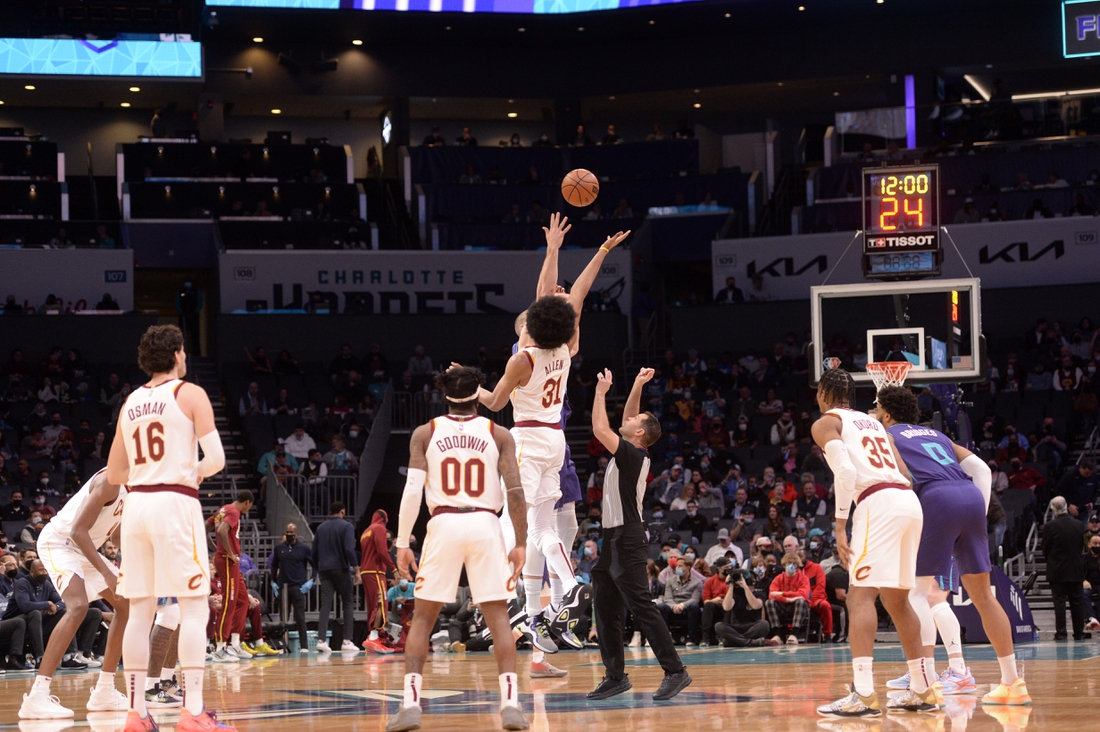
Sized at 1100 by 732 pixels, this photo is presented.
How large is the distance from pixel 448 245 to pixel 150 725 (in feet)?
86.1

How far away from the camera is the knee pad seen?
27.3ft

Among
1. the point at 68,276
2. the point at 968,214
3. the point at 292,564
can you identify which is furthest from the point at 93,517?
the point at 968,214

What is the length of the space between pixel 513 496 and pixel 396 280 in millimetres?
24749

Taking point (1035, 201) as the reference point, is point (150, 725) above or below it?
below

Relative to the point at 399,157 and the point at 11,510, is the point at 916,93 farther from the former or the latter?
the point at 11,510

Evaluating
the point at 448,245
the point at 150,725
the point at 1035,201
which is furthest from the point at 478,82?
the point at 150,725

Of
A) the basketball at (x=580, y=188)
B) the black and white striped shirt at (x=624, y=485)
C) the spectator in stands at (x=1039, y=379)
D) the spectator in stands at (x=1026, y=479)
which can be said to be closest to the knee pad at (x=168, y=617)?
the black and white striped shirt at (x=624, y=485)

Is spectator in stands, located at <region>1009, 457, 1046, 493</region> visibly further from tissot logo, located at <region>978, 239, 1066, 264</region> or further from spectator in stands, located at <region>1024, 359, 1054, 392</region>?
tissot logo, located at <region>978, 239, 1066, 264</region>

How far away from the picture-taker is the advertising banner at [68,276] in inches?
1161

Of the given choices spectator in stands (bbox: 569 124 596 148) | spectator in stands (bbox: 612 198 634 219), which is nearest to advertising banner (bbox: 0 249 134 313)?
spectator in stands (bbox: 612 198 634 219)

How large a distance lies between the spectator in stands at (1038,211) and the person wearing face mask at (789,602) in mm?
16341

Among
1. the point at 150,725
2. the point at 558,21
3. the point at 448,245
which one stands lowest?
the point at 150,725

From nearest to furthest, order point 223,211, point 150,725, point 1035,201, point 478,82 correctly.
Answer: point 150,725
point 1035,201
point 223,211
point 478,82

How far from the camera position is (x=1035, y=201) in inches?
1201
